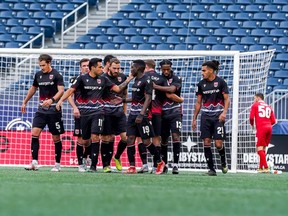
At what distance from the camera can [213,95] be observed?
1600 centimetres

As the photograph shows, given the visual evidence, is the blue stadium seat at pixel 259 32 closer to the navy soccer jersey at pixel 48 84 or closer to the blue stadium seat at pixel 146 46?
the blue stadium seat at pixel 146 46

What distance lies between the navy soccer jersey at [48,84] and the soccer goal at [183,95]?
8.71 feet

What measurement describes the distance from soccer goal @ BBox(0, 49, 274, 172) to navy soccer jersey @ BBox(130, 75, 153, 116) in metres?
3.26

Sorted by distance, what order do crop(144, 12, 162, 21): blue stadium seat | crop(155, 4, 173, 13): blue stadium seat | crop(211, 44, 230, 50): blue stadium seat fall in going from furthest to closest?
crop(155, 4, 173, 13): blue stadium seat < crop(144, 12, 162, 21): blue stadium seat < crop(211, 44, 230, 50): blue stadium seat

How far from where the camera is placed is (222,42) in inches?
1086

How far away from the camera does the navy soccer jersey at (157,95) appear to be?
1606 centimetres

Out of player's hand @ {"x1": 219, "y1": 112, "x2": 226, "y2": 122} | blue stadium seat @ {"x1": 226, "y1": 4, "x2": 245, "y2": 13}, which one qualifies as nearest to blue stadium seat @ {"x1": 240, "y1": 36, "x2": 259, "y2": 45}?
blue stadium seat @ {"x1": 226, "y1": 4, "x2": 245, "y2": 13}

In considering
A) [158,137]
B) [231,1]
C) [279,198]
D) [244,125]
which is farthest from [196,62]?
[279,198]

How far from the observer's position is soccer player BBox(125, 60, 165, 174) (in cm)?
1527

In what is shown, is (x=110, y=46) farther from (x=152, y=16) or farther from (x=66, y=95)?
(x=66, y=95)

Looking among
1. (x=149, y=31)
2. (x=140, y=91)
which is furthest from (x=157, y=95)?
(x=149, y=31)

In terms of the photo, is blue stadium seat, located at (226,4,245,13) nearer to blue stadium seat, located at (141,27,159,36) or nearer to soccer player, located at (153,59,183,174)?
blue stadium seat, located at (141,27,159,36)

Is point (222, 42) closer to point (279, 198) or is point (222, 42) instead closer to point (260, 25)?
point (260, 25)

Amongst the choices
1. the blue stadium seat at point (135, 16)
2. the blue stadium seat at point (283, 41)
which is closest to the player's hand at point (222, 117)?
the blue stadium seat at point (283, 41)
